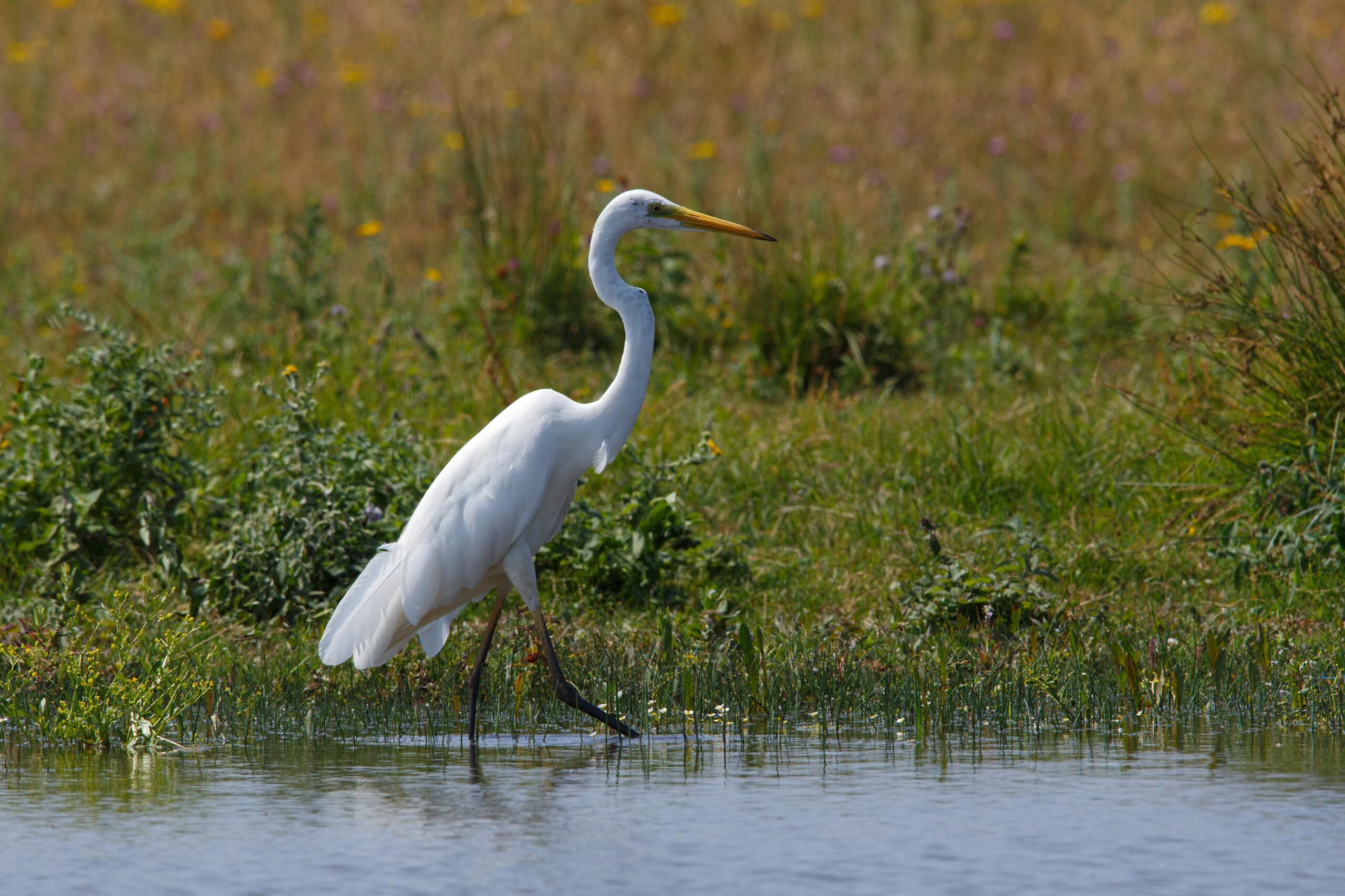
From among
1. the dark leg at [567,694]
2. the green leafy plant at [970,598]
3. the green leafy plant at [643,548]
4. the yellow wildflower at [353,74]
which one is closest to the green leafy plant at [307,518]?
the green leafy plant at [643,548]

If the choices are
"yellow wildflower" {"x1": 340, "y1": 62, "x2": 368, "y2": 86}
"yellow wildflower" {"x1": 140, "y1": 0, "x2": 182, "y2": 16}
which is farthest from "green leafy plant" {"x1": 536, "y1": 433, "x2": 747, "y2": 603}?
"yellow wildflower" {"x1": 140, "y1": 0, "x2": 182, "y2": 16}

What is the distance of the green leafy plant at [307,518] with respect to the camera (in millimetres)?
6340

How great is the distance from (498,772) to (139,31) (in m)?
14.6

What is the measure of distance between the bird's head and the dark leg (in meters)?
1.31

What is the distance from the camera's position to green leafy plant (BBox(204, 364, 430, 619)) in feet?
20.8

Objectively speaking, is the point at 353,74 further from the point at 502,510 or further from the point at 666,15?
the point at 502,510

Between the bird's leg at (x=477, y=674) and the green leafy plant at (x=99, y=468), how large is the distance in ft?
5.47

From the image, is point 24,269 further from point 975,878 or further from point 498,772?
point 975,878

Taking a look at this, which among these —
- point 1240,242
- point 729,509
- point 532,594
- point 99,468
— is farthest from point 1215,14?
point 532,594

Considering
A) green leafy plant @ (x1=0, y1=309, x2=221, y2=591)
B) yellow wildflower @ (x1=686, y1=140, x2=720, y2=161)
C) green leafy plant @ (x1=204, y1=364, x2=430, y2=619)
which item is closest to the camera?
A: green leafy plant @ (x1=204, y1=364, x2=430, y2=619)

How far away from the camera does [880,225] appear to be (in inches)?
457

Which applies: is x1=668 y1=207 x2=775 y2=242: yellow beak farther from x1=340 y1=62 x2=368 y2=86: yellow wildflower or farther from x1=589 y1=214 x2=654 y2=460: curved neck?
x1=340 y1=62 x2=368 y2=86: yellow wildflower

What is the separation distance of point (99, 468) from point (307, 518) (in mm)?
967

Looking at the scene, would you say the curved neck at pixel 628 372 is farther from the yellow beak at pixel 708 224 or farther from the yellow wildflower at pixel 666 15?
the yellow wildflower at pixel 666 15
